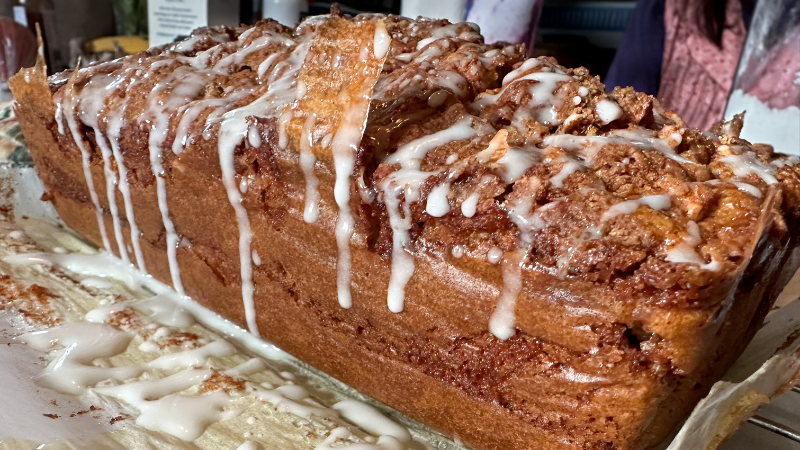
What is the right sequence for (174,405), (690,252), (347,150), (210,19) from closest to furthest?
(690,252) < (347,150) < (174,405) < (210,19)

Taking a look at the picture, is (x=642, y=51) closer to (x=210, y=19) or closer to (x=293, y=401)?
(x=210, y=19)

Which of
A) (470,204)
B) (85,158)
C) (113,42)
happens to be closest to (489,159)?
(470,204)

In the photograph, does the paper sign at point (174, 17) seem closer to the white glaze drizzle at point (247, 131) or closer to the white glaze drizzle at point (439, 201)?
the white glaze drizzle at point (247, 131)

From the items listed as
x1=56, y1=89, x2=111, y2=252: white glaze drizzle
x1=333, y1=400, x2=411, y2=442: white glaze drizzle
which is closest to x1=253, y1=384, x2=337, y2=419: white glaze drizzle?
x1=333, y1=400, x2=411, y2=442: white glaze drizzle

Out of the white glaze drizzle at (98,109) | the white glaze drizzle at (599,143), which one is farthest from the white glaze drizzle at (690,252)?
the white glaze drizzle at (98,109)

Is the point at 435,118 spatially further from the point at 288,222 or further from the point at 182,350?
the point at 182,350

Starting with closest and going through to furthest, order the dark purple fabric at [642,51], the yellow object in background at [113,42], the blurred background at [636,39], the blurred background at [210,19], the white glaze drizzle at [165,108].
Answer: the white glaze drizzle at [165,108] < the blurred background at [636,39] < the blurred background at [210,19] < the dark purple fabric at [642,51] < the yellow object in background at [113,42]
